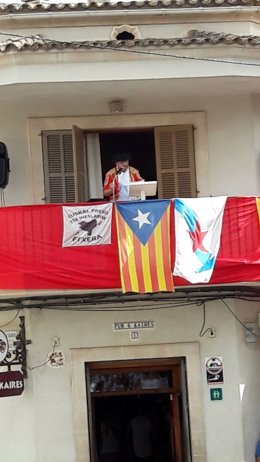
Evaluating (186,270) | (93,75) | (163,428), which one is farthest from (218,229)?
(163,428)

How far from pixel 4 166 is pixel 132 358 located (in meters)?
3.64

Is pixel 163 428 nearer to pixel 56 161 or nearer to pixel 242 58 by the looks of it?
pixel 56 161

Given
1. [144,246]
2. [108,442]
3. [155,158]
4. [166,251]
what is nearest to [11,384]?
[108,442]

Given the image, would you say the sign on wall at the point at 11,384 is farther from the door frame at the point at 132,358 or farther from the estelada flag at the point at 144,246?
the estelada flag at the point at 144,246

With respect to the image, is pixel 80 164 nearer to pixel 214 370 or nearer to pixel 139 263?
pixel 139 263

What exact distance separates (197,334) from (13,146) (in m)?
4.21

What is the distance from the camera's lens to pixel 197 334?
1389cm

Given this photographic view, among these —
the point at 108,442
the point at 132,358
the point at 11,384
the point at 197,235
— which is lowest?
the point at 108,442

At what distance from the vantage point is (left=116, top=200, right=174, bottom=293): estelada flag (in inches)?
491

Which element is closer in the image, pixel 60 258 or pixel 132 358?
pixel 60 258

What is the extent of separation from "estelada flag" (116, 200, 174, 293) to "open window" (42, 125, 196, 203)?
1515mm

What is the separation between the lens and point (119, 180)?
1375 cm

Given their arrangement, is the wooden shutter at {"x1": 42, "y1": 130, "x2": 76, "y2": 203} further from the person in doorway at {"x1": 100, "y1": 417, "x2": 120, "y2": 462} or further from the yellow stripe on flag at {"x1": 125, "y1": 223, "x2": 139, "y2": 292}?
the person in doorway at {"x1": 100, "y1": 417, "x2": 120, "y2": 462}

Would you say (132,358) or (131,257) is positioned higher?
(131,257)
